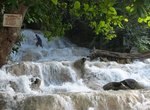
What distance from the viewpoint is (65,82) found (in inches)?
380

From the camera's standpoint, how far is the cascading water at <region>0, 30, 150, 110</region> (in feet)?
19.3

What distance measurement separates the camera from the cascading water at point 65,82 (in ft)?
19.3

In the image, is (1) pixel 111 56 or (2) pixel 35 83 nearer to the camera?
(2) pixel 35 83

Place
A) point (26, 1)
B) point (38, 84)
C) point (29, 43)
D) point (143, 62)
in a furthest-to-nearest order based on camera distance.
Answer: point (29, 43)
point (143, 62)
point (38, 84)
point (26, 1)

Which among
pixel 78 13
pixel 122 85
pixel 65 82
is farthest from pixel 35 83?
pixel 78 13

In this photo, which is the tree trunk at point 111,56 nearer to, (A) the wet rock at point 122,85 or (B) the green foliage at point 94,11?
(A) the wet rock at point 122,85

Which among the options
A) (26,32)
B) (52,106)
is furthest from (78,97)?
(26,32)

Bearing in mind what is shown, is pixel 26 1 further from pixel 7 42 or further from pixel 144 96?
pixel 144 96

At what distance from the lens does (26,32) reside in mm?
17172

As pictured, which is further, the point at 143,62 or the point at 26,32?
the point at 26,32

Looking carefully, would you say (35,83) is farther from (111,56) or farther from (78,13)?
(111,56)

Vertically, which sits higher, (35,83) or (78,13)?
(78,13)

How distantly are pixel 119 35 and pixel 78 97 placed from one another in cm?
1026

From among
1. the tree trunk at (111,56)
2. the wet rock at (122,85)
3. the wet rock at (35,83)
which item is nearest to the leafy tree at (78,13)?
the wet rock at (35,83)
